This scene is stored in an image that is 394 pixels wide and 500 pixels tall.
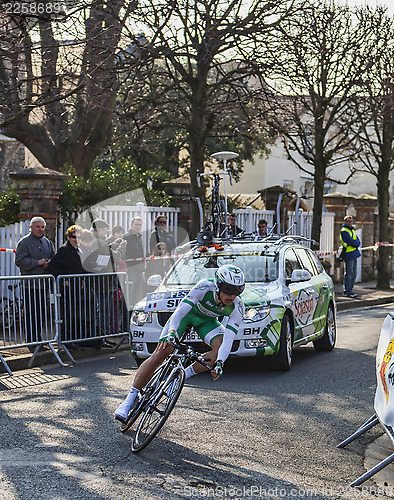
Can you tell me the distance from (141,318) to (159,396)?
396 centimetres

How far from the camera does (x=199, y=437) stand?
7004mm

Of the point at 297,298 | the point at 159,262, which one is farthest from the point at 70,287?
the point at 159,262

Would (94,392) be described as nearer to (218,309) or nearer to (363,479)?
(218,309)

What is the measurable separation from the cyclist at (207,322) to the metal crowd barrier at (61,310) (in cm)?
411

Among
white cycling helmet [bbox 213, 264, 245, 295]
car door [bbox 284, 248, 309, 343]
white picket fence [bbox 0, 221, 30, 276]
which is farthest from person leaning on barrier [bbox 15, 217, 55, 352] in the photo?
white cycling helmet [bbox 213, 264, 245, 295]

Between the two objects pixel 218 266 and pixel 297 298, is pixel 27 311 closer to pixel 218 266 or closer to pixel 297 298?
pixel 218 266

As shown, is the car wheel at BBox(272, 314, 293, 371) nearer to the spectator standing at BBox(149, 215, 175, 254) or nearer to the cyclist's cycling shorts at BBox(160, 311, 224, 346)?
the cyclist's cycling shorts at BBox(160, 311, 224, 346)

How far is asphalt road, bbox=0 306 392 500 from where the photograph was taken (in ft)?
18.3

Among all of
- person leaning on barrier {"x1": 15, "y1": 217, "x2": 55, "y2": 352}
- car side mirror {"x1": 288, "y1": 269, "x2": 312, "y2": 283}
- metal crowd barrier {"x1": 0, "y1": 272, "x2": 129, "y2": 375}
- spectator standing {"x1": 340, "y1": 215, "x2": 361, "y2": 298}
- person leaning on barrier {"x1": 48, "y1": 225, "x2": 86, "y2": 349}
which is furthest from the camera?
spectator standing {"x1": 340, "y1": 215, "x2": 361, "y2": 298}

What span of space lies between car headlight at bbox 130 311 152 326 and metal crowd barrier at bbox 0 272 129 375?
1.51 meters

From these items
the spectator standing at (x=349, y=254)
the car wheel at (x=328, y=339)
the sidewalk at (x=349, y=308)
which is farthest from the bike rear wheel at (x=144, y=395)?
the spectator standing at (x=349, y=254)

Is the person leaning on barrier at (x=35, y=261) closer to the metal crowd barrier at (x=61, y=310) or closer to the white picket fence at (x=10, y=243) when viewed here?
the metal crowd barrier at (x=61, y=310)

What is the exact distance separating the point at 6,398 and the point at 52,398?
20.8 inches

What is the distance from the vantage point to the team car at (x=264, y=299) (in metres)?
10.1
